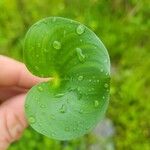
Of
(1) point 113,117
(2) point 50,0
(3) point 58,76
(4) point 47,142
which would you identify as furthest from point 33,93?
(2) point 50,0

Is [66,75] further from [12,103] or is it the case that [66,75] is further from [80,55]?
[12,103]

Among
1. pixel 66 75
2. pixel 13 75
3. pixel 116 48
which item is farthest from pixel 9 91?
pixel 116 48

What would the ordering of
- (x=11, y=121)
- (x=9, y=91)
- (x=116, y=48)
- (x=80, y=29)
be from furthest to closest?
(x=116, y=48)
(x=9, y=91)
(x=11, y=121)
(x=80, y=29)

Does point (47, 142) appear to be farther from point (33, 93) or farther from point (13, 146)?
point (33, 93)

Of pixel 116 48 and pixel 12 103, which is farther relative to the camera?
pixel 116 48

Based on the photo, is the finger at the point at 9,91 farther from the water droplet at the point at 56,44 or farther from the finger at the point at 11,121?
the water droplet at the point at 56,44

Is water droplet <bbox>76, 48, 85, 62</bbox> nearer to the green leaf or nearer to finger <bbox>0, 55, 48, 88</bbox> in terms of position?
the green leaf

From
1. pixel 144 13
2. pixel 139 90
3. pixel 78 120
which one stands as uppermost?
pixel 78 120
